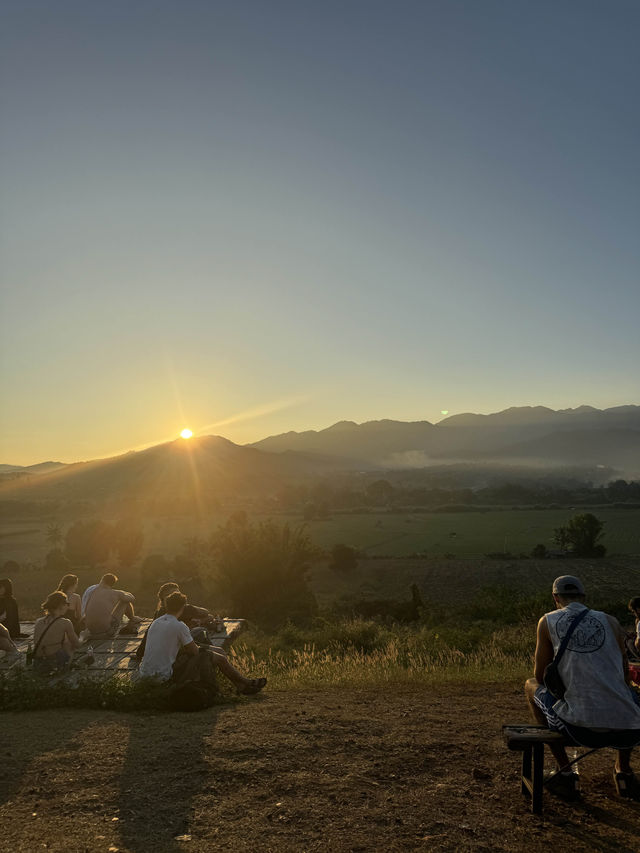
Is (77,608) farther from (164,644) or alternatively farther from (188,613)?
(164,644)

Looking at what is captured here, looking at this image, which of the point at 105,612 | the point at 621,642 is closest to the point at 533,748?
the point at 621,642

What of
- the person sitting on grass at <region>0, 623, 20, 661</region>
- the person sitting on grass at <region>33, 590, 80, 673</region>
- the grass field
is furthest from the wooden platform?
the grass field

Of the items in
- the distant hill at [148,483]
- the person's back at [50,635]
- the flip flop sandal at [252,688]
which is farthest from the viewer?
the distant hill at [148,483]

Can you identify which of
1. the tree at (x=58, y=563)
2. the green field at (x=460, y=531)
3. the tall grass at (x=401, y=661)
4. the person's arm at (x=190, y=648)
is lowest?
the green field at (x=460, y=531)

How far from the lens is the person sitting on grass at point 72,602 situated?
11.3 m

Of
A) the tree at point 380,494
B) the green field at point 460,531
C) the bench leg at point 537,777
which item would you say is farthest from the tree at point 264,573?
the tree at point 380,494

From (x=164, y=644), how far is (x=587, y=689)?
5485 millimetres

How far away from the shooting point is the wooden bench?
14.5ft

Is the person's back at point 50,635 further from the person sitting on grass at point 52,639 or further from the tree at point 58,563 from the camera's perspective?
the tree at point 58,563

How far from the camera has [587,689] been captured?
14.8 ft

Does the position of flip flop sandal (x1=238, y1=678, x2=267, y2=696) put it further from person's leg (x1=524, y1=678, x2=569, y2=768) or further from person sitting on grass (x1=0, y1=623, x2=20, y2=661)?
person sitting on grass (x1=0, y1=623, x2=20, y2=661)

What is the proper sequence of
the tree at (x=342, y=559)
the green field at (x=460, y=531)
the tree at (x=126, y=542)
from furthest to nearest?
the green field at (x=460, y=531) → the tree at (x=126, y=542) → the tree at (x=342, y=559)

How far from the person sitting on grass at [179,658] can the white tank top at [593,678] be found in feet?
15.4

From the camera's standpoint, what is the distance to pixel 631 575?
49.8m
